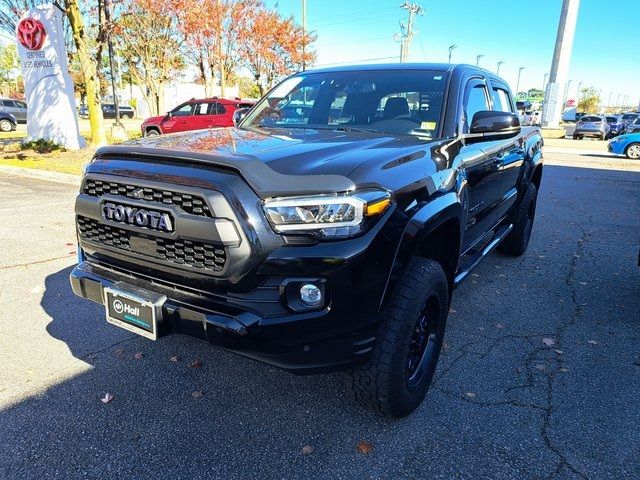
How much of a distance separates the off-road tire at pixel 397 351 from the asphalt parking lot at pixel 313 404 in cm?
20

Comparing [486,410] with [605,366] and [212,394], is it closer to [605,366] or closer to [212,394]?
[605,366]

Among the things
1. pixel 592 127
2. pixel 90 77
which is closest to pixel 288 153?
pixel 90 77

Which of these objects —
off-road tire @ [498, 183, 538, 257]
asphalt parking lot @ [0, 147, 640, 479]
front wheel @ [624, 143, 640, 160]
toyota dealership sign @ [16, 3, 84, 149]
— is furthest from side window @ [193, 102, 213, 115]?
front wheel @ [624, 143, 640, 160]

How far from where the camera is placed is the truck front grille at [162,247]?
2045mm

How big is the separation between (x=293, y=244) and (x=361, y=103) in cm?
182

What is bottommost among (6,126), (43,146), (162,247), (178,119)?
(6,126)

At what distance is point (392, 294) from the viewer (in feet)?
7.33

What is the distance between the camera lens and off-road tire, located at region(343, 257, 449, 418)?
2.23 meters

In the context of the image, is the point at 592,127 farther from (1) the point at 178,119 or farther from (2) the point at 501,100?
(2) the point at 501,100

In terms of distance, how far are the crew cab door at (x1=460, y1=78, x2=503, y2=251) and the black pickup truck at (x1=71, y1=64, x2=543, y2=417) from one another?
0.28 feet

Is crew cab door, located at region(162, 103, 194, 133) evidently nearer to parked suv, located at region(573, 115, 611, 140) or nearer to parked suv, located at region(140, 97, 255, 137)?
parked suv, located at region(140, 97, 255, 137)

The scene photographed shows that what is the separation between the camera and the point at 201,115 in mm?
16375

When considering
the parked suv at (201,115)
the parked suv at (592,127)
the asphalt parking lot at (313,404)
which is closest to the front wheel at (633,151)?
the parked suv at (592,127)

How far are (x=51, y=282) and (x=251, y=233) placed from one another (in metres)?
3.33
